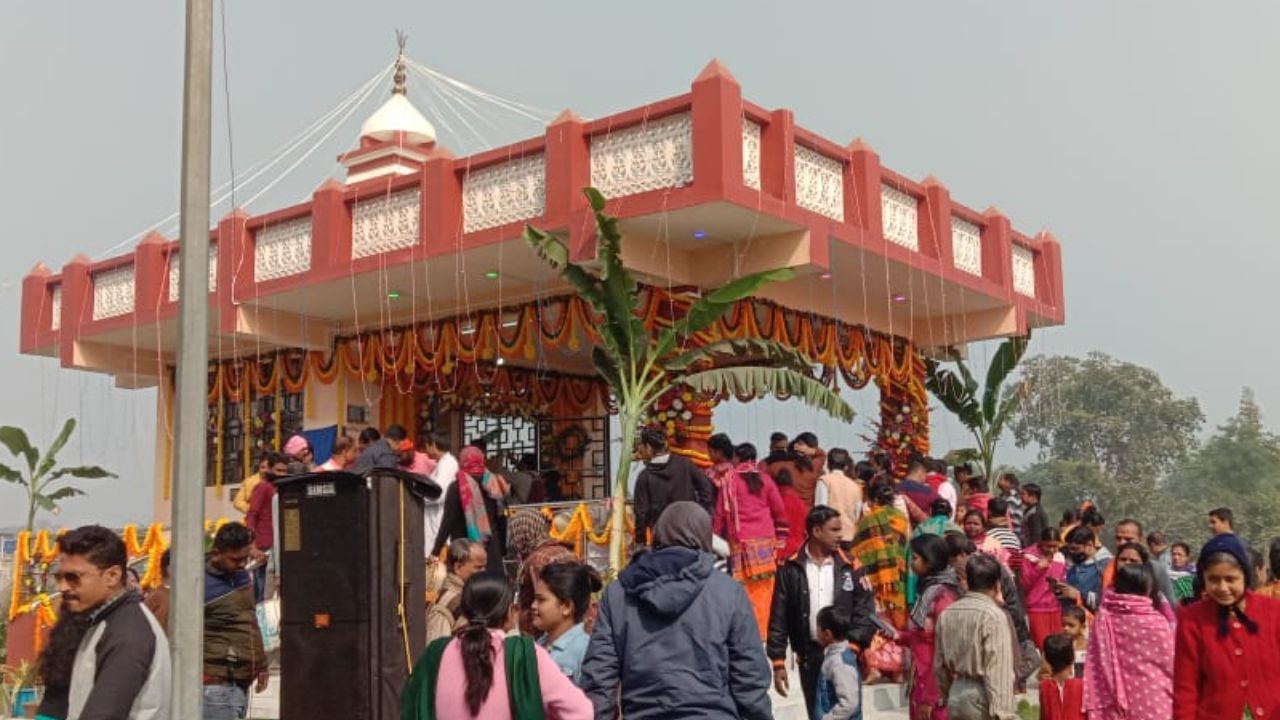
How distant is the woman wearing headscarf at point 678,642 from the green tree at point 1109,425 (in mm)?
48758

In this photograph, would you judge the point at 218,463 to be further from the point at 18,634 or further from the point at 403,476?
the point at 403,476

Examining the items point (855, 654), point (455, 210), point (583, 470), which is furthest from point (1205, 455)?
point (855, 654)

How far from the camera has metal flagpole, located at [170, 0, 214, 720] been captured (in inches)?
175

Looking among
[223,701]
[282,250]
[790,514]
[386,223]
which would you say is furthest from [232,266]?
[223,701]

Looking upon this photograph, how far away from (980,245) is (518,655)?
44.2ft

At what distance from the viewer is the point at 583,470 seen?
19.2 metres

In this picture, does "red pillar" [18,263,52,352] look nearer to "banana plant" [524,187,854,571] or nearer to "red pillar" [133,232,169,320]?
"red pillar" [133,232,169,320]

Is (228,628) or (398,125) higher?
(398,125)

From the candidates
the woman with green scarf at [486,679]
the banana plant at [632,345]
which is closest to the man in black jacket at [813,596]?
the woman with green scarf at [486,679]

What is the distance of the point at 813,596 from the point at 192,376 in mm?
3192

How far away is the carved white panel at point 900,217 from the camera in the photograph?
1462cm

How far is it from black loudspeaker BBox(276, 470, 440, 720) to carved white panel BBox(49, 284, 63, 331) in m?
13.9

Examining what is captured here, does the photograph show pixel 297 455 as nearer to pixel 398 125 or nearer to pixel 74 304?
pixel 398 125

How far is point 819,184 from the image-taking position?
13469 mm
